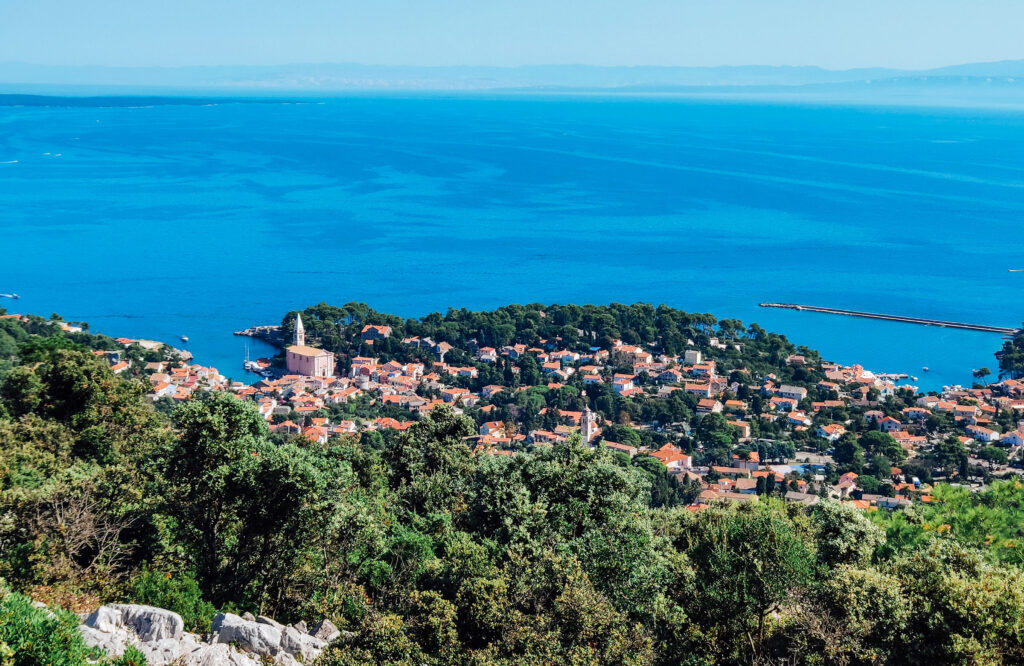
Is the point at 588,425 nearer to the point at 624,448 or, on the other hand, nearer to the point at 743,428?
the point at 624,448

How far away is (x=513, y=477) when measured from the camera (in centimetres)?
868

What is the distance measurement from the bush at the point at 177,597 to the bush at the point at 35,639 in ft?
5.88

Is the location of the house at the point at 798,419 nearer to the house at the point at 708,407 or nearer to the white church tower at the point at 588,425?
the house at the point at 708,407

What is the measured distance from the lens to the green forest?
19.7 ft

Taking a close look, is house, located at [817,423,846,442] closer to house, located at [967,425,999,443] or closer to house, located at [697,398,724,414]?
house, located at [697,398,724,414]

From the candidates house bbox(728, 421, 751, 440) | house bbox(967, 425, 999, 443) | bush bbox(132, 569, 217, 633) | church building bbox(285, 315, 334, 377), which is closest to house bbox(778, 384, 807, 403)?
house bbox(728, 421, 751, 440)

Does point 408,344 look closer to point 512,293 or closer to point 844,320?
point 512,293

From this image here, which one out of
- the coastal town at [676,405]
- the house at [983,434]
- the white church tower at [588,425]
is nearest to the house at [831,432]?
the coastal town at [676,405]

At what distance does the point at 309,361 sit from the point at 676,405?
11.1 m

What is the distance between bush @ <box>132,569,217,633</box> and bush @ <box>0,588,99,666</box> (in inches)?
70.6

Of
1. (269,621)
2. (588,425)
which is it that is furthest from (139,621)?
(588,425)

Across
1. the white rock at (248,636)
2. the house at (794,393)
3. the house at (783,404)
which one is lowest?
the house at (783,404)

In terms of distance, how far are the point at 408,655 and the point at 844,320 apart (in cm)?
3486

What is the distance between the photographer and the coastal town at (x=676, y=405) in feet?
73.6
